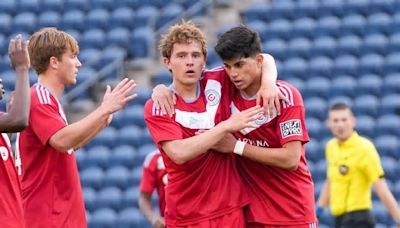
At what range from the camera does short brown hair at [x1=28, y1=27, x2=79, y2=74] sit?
20.0 feet

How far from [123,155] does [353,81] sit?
3150 mm

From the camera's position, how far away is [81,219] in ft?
20.0

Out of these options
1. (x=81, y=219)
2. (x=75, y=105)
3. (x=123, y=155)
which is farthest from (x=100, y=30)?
(x=81, y=219)

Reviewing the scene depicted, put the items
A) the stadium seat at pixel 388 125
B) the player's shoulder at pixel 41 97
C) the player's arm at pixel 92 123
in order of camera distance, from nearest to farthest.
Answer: the player's arm at pixel 92 123 < the player's shoulder at pixel 41 97 < the stadium seat at pixel 388 125

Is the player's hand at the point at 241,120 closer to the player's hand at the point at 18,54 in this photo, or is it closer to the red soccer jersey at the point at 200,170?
the red soccer jersey at the point at 200,170

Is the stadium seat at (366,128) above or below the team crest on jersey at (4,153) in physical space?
above

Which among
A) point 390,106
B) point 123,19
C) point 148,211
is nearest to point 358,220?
point 148,211

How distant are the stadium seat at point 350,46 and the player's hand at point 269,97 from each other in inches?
296

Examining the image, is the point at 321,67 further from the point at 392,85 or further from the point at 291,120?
the point at 291,120

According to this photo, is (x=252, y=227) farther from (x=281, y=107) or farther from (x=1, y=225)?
(x=1, y=225)

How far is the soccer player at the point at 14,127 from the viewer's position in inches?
203

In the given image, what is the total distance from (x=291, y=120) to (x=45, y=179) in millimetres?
1530

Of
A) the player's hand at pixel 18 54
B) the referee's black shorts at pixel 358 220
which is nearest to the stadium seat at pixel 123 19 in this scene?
the referee's black shorts at pixel 358 220

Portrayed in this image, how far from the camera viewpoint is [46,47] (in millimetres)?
6098
